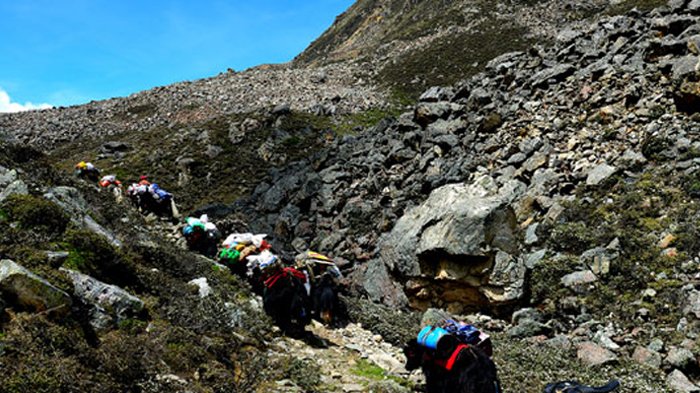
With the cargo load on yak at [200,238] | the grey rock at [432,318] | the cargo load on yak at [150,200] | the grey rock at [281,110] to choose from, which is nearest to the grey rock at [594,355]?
the grey rock at [432,318]

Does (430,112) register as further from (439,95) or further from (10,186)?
(10,186)

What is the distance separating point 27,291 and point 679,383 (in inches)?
340

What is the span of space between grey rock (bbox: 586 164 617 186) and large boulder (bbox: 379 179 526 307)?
2.66 meters

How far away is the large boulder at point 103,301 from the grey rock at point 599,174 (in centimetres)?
1133

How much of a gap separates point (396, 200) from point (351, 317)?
24.7 ft

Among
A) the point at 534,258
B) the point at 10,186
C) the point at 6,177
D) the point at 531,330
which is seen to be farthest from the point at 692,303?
the point at 6,177

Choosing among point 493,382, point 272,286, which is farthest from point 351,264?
point 493,382

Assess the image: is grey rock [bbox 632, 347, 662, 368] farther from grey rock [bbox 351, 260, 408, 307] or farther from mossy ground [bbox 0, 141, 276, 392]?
mossy ground [bbox 0, 141, 276, 392]

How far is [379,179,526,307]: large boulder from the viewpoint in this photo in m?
10.8

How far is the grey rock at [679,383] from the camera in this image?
6.91 meters

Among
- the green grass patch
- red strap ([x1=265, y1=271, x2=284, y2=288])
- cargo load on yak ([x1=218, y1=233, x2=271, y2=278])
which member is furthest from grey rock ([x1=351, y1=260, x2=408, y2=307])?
the green grass patch

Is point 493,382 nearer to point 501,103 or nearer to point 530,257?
point 530,257

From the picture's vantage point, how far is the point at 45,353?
4668 millimetres

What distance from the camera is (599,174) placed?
1292 centimetres
